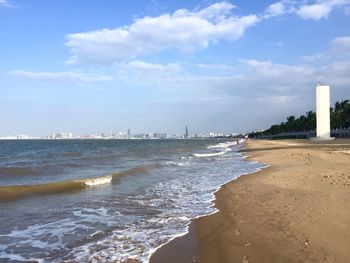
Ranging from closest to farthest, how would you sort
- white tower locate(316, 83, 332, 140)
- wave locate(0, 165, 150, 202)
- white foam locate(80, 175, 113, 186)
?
1. wave locate(0, 165, 150, 202)
2. white foam locate(80, 175, 113, 186)
3. white tower locate(316, 83, 332, 140)

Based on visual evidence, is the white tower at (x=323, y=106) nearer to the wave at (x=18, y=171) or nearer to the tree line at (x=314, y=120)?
the tree line at (x=314, y=120)

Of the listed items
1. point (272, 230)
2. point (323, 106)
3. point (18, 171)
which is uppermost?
point (323, 106)

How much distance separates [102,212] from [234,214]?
4026mm

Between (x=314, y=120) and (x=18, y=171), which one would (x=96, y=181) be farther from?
(x=314, y=120)

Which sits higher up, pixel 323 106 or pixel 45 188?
pixel 323 106

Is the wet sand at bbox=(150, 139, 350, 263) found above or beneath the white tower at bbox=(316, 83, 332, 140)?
beneath

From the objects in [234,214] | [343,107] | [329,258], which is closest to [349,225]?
[329,258]

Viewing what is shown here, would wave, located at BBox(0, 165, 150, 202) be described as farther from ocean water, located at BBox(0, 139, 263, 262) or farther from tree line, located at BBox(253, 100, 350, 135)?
tree line, located at BBox(253, 100, 350, 135)

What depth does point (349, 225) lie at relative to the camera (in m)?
8.38

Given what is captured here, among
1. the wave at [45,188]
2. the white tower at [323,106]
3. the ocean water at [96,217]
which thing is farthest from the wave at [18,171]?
the white tower at [323,106]

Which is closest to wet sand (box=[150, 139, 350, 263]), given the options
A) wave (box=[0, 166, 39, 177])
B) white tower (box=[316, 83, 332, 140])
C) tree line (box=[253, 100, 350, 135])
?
wave (box=[0, 166, 39, 177])

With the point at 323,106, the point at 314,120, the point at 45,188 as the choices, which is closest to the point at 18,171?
the point at 45,188

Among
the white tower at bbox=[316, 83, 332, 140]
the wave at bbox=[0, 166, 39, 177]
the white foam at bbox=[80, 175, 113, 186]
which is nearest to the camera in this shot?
the white foam at bbox=[80, 175, 113, 186]

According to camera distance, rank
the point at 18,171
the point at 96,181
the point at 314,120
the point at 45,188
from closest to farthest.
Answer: the point at 45,188 → the point at 96,181 → the point at 18,171 → the point at 314,120
